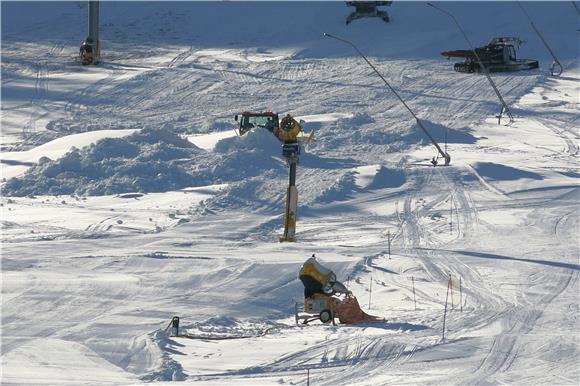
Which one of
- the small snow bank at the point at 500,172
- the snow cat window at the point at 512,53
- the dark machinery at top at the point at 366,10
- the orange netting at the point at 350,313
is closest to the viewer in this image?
the orange netting at the point at 350,313

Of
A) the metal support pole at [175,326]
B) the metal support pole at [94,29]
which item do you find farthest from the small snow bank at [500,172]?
the metal support pole at [94,29]

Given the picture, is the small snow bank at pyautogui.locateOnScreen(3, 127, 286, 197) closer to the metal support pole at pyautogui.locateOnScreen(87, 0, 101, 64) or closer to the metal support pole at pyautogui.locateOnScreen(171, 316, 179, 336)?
the metal support pole at pyautogui.locateOnScreen(171, 316, 179, 336)

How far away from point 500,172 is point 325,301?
11.7 m

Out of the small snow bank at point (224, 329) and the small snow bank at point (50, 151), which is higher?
the small snow bank at point (50, 151)

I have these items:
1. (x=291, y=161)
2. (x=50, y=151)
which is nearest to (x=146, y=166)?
(x=50, y=151)

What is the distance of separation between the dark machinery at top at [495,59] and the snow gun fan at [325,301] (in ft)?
76.4

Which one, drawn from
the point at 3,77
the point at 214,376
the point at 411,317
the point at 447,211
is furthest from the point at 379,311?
the point at 3,77

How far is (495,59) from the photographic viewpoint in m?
41.3

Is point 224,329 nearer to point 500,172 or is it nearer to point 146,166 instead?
point 146,166

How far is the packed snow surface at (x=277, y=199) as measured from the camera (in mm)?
16859

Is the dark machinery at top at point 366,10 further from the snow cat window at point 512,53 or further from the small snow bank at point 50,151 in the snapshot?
the small snow bank at point 50,151

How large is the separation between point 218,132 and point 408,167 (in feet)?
21.3

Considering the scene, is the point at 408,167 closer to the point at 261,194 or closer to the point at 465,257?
the point at 261,194

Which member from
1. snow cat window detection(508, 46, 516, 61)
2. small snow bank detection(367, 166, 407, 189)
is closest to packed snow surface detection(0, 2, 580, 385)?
small snow bank detection(367, 166, 407, 189)
